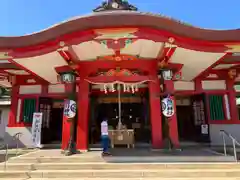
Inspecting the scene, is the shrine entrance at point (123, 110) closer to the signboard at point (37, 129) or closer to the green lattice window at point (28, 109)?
Answer: the signboard at point (37, 129)

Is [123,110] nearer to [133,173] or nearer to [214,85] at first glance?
[214,85]

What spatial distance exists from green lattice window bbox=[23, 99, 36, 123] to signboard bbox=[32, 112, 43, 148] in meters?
0.85

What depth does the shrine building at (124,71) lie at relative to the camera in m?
5.41

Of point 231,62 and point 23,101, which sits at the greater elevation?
point 231,62

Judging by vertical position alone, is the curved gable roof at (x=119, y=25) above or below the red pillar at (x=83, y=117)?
above

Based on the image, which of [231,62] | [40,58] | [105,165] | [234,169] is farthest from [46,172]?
[231,62]

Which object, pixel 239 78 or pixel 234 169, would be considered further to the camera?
pixel 239 78

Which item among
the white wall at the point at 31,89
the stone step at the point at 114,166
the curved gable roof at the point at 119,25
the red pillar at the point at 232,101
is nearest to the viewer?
the stone step at the point at 114,166

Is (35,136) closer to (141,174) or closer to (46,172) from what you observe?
(46,172)

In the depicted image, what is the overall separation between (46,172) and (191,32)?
5.27 meters

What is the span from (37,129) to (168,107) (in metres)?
5.39

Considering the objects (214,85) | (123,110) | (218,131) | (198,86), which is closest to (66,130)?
(123,110)

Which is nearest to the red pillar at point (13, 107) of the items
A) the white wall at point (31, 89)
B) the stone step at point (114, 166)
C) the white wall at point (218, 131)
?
the white wall at point (31, 89)

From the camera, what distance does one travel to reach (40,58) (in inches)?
252
